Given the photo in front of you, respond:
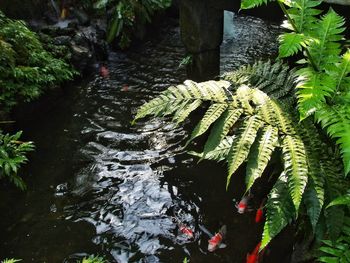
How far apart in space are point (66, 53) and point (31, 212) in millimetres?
4134

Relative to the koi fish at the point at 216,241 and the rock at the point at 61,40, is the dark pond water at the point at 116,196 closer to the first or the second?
the koi fish at the point at 216,241

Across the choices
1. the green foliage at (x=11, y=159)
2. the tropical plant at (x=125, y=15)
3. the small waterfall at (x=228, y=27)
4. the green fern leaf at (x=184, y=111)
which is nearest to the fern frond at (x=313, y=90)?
the green fern leaf at (x=184, y=111)

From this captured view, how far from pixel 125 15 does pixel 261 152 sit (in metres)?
7.30

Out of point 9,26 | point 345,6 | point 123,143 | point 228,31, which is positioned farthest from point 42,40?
point 345,6

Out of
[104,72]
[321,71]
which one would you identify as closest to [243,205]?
[321,71]

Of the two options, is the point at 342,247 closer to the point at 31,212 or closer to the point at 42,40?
the point at 31,212

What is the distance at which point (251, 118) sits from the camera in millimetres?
2691

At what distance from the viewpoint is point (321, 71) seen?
2.69 m

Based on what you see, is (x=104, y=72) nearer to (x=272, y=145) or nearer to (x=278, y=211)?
(x=272, y=145)

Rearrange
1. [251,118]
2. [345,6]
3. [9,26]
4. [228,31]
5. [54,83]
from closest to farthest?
[251,118], [345,6], [9,26], [54,83], [228,31]

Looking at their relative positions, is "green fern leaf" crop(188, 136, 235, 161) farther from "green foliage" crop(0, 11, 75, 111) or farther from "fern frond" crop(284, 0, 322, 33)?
"green foliage" crop(0, 11, 75, 111)

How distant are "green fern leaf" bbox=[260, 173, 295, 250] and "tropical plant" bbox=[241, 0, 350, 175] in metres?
0.50

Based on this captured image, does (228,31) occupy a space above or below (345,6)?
below

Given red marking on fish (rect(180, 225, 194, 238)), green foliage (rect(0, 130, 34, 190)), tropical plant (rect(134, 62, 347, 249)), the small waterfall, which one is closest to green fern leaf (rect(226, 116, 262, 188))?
tropical plant (rect(134, 62, 347, 249))
